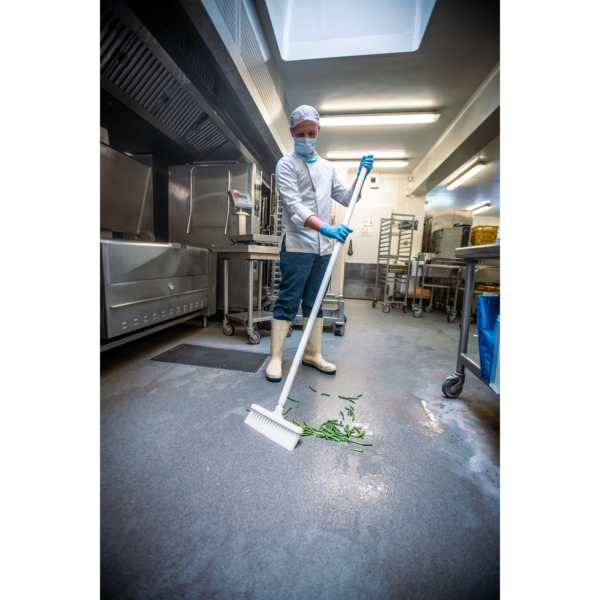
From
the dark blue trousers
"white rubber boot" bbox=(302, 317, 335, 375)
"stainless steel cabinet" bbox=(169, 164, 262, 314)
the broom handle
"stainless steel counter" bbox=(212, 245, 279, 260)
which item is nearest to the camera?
the broom handle

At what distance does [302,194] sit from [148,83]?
1.52 meters

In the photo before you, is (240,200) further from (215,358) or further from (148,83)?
(215,358)

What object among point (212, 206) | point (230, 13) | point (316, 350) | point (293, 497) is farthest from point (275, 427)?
point (212, 206)

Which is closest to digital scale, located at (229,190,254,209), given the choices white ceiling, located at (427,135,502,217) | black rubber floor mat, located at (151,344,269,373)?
black rubber floor mat, located at (151,344,269,373)

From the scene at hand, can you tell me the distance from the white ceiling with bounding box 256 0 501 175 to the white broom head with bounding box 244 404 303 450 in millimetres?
3214

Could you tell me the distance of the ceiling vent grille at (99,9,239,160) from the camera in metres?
1.57

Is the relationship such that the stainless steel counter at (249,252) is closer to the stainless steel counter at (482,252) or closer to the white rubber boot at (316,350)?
the white rubber boot at (316,350)

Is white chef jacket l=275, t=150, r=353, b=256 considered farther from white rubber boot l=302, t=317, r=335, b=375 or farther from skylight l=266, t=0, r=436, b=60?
skylight l=266, t=0, r=436, b=60

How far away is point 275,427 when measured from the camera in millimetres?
1053

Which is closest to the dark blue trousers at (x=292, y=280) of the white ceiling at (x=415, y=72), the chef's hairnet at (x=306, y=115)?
the chef's hairnet at (x=306, y=115)
